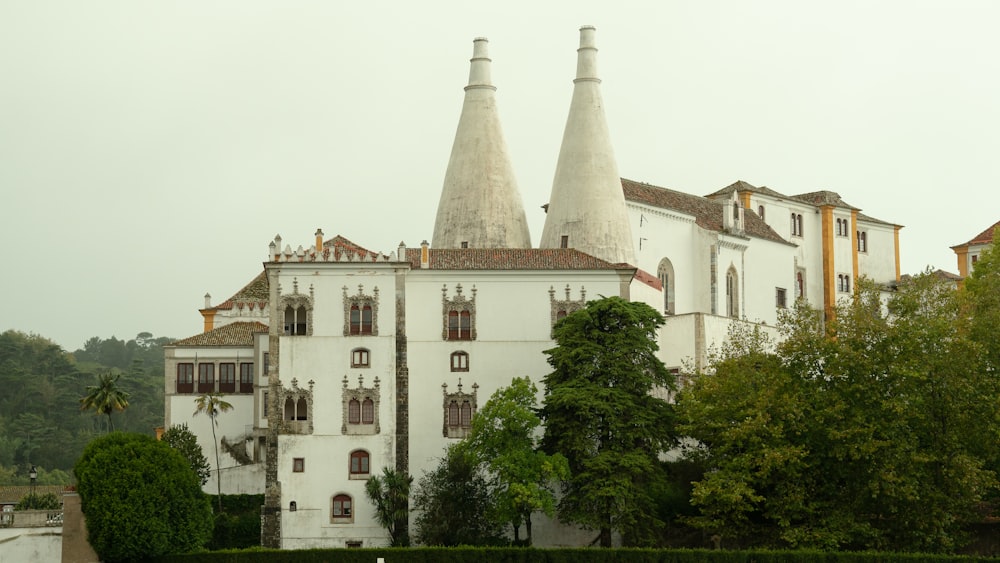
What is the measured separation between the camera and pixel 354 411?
58625 millimetres

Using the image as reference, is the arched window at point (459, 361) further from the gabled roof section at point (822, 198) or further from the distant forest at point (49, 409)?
the distant forest at point (49, 409)

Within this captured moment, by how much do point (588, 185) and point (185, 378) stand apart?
2052cm

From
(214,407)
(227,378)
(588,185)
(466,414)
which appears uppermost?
(588,185)

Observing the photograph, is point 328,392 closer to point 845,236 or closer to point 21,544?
point 21,544

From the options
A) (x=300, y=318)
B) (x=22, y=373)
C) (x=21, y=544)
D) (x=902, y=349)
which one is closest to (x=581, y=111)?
(x=300, y=318)

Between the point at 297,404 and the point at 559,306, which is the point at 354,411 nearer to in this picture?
the point at 297,404

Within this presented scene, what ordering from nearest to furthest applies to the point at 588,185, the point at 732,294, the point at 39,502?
1. the point at 588,185
2. the point at 39,502
3. the point at 732,294

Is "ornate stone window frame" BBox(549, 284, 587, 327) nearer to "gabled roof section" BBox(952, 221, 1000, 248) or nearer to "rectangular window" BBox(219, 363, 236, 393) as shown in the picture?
"rectangular window" BBox(219, 363, 236, 393)

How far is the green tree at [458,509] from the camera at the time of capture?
5547 centimetres

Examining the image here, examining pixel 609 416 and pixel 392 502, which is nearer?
pixel 609 416

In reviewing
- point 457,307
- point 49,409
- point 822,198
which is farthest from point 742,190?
point 49,409

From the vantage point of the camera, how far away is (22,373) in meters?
129

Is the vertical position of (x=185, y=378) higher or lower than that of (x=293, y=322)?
lower

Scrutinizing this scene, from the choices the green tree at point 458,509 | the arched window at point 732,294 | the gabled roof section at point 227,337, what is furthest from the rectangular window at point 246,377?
the arched window at point 732,294
